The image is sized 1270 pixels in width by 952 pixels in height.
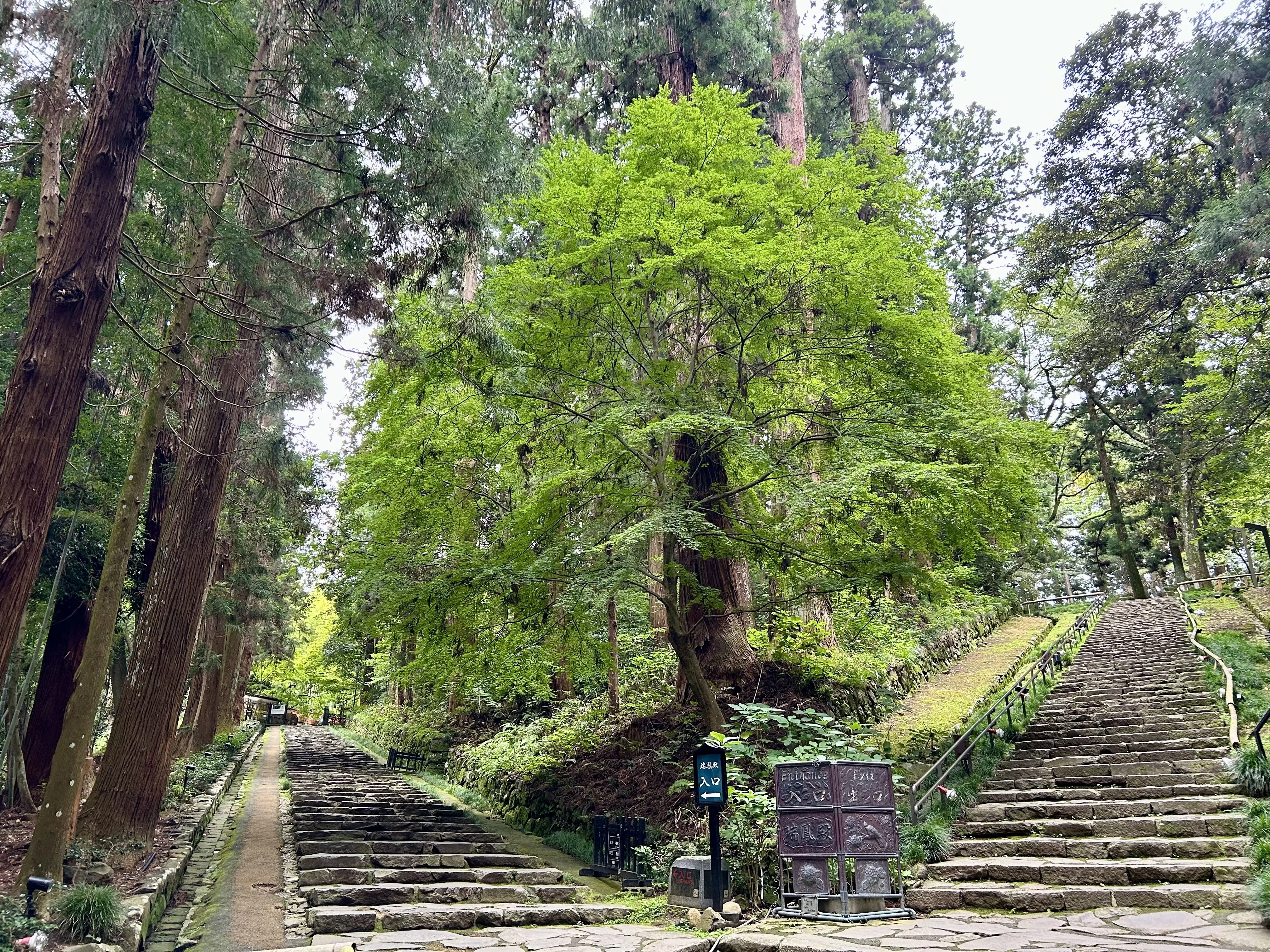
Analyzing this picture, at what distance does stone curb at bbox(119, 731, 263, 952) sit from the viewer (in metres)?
4.85

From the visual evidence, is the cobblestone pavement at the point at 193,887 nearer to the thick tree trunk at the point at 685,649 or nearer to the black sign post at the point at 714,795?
the black sign post at the point at 714,795

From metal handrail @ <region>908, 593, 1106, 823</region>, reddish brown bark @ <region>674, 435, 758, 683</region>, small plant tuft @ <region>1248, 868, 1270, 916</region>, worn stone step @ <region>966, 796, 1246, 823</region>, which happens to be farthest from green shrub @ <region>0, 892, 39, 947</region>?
worn stone step @ <region>966, 796, 1246, 823</region>

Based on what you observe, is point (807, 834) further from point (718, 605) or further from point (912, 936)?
point (718, 605)

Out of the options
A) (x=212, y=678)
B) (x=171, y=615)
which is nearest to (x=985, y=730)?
(x=171, y=615)

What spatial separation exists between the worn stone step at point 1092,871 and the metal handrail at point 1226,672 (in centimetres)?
226

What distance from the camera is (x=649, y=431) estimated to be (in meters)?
7.14

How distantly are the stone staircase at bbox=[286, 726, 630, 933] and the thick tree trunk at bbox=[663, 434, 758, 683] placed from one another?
3.32 metres

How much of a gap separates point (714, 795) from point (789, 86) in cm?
1279

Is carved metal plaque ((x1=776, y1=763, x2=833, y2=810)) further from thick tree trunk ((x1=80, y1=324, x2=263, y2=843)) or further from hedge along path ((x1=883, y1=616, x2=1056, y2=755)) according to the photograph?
thick tree trunk ((x1=80, y1=324, x2=263, y2=843))

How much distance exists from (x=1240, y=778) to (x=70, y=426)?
34.6 ft

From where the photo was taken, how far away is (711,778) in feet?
19.4

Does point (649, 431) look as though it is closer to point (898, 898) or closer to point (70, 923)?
point (898, 898)

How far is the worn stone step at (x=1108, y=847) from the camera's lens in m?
6.02

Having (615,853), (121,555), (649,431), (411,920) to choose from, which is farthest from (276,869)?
(649,431)
